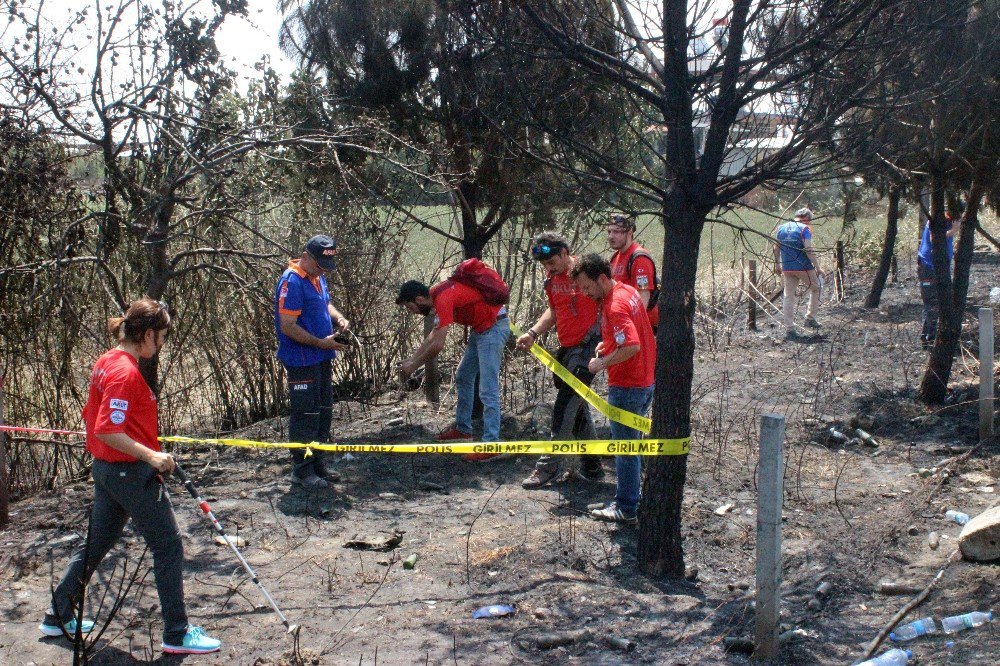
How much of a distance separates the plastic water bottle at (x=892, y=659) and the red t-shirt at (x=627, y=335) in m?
2.17

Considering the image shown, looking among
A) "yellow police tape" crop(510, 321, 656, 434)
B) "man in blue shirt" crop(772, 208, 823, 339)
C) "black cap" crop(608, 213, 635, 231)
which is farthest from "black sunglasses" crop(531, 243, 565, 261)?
"man in blue shirt" crop(772, 208, 823, 339)

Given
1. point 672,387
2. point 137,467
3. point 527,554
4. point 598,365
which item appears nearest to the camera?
point 137,467

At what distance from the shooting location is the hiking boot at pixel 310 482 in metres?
6.85

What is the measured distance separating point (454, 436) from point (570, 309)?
5.42 ft

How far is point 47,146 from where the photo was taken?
6992mm

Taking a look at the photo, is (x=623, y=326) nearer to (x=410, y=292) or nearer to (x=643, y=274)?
(x=643, y=274)

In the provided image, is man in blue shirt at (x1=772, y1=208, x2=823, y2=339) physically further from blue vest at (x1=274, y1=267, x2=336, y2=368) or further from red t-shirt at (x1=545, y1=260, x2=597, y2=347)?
blue vest at (x1=274, y1=267, x2=336, y2=368)

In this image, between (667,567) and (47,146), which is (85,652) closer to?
(667,567)

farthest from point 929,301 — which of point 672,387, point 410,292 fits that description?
point 672,387

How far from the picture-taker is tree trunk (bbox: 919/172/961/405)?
8.61 m

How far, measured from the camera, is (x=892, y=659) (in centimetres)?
405

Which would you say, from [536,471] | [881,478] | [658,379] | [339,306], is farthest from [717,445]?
[339,306]

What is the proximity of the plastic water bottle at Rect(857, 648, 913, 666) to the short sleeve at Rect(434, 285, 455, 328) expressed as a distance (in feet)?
12.9

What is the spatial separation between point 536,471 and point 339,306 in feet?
10.5
